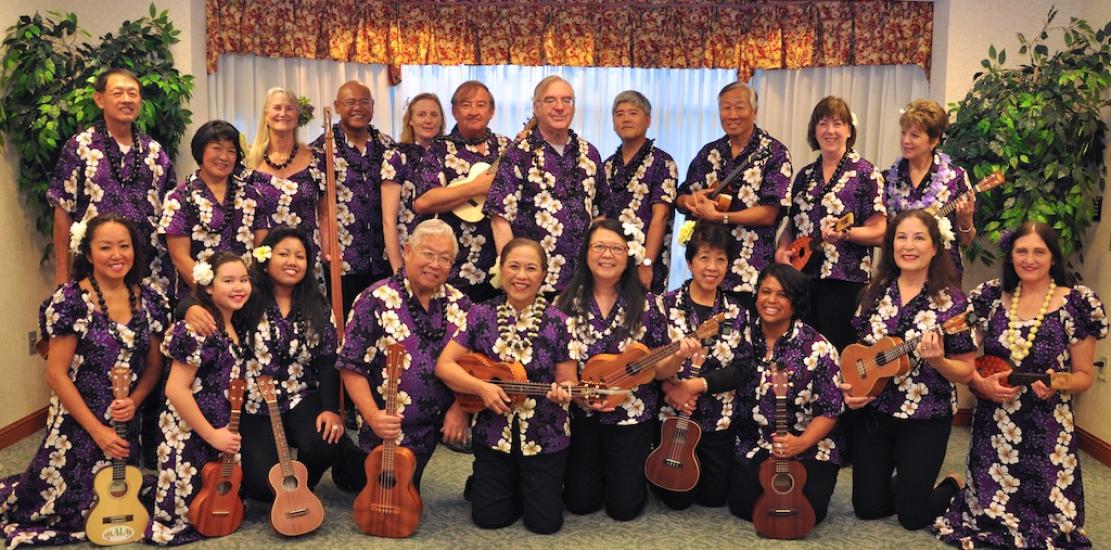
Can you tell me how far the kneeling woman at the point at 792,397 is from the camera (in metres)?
3.68

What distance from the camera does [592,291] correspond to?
3.77 meters

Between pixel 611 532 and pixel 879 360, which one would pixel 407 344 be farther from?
pixel 879 360

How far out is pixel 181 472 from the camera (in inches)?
139

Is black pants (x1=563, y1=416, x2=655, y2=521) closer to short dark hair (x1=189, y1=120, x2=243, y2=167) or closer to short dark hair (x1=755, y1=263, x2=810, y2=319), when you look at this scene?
short dark hair (x1=755, y1=263, x2=810, y2=319)

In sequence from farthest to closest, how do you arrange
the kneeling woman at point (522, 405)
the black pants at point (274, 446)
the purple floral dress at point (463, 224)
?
the purple floral dress at point (463, 224), the black pants at point (274, 446), the kneeling woman at point (522, 405)

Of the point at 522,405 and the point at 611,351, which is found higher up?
the point at 611,351

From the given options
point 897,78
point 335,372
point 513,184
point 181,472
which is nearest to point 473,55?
point 513,184

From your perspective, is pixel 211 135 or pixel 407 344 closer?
pixel 407 344

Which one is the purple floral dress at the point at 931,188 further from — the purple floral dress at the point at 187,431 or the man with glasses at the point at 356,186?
the purple floral dress at the point at 187,431

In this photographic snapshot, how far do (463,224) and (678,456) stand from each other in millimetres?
1457

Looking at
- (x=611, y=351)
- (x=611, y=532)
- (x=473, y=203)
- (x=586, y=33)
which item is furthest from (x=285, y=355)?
(x=586, y=33)

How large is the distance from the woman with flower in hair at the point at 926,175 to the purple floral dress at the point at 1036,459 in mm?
886

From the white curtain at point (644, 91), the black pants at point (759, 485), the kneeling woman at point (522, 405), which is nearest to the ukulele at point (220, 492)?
the kneeling woman at point (522, 405)

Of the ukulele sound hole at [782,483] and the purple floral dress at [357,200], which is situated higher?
the purple floral dress at [357,200]
